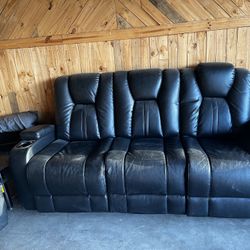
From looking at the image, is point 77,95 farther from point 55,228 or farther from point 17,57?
point 55,228

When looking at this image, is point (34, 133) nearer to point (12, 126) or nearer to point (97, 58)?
point (12, 126)

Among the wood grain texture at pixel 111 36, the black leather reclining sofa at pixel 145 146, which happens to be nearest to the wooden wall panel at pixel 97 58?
the wood grain texture at pixel 111 36

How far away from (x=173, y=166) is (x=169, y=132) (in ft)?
1.88

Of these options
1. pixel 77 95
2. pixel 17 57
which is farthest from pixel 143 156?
pixel 17 57

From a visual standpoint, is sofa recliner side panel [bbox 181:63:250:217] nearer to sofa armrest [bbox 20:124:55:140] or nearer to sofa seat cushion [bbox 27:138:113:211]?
sofa seat cushion [bbox 27:138:113:211]

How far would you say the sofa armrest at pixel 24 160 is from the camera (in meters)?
1.78

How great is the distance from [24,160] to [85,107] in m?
0.76

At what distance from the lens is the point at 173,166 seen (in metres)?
1.60

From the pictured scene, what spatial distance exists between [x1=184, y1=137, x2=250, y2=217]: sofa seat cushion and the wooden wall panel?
105 cm

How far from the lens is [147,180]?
5.28ft

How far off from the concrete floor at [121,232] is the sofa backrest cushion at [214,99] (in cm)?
76

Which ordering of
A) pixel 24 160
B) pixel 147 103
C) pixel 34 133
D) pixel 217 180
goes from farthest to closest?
pixel 147 103
pixel 34 133
pixel 24 160
pixel 217 180

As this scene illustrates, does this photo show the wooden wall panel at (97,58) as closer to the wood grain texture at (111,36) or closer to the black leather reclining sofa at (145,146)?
the wood grain texture at (111,36)

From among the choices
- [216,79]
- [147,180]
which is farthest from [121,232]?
→ [216,79]
